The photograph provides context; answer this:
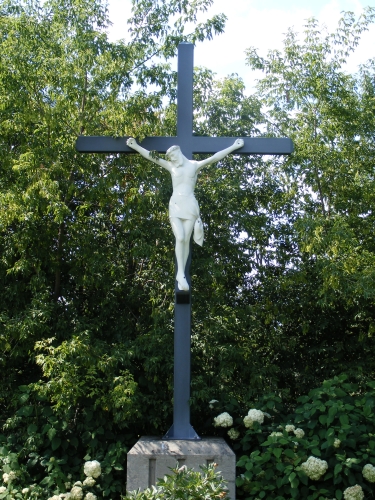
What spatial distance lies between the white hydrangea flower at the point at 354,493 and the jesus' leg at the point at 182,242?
1994 mm

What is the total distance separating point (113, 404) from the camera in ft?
18.4

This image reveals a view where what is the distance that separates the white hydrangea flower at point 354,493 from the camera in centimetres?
474

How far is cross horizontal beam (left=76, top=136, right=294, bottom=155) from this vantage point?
574 centimetres

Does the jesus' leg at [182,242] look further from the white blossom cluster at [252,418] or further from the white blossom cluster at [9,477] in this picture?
the white blossom cluster at [9,477]

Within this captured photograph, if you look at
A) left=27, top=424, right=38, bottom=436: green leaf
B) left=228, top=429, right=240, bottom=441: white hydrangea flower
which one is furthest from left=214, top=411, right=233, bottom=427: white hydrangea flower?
left=27, top=424, right=38, bottom=436: green leaf

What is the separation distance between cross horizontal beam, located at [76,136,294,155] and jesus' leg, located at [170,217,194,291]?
32.2 inches

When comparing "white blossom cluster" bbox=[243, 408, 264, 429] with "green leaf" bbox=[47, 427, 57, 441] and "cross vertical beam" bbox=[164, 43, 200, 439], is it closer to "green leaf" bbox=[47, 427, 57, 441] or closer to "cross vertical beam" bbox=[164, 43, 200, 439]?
"cross vertical beam" bbox=[164, 43, 200, 439]

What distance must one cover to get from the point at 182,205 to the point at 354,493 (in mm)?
2641

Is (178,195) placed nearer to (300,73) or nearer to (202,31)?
(202,31)

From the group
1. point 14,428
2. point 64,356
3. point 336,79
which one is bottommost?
point 14,428

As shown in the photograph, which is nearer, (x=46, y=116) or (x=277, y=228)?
(x=46, y=116)

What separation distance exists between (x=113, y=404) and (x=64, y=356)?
2.00ft

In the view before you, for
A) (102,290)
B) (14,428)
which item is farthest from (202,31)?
(14,428)

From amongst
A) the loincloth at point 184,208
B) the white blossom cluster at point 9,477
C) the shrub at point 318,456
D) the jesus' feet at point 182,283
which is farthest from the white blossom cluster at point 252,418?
the white blossom cluster at point 9,477
